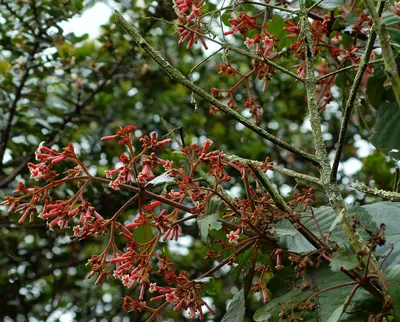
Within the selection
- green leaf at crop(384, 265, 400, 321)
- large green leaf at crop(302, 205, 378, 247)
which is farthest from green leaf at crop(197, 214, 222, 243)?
green leaf at crop(384, 265, 400, 321)

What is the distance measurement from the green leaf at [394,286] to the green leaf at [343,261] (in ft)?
0.19

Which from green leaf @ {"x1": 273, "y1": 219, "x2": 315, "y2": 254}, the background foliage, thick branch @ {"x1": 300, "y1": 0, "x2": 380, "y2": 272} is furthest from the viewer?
the background foliage

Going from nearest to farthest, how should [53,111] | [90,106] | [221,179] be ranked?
[221,179] < [53,111] < [90,106]

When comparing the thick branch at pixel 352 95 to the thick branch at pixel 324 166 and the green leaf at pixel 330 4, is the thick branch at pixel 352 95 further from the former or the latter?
the green leaf at pixel 330 4

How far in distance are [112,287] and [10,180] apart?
126cm

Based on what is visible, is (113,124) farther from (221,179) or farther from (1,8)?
(221,179)

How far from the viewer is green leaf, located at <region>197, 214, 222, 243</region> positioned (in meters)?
1.00

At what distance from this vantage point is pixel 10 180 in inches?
94.4

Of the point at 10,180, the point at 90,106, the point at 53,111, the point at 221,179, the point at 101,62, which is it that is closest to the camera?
the point at 221,179

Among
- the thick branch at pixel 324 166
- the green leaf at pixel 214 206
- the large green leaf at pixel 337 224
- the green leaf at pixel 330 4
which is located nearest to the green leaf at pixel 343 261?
the thick branch at pixel 324 166

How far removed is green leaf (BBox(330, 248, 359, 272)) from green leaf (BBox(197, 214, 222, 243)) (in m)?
0.23

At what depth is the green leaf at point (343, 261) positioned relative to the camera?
80 centimetres

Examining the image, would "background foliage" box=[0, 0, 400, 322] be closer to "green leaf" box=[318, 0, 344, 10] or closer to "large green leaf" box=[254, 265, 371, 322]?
"green leaf" box=[318, 0, 344, 10]

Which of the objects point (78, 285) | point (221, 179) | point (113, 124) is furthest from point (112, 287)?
point (221, 179)
